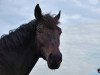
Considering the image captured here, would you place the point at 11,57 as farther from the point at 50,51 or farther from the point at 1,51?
the point at 50,51

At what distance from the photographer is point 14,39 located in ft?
38.6

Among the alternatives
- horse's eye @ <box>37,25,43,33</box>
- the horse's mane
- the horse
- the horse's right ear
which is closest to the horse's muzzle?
the horse

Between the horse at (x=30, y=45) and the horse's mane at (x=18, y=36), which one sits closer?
the horse at (x=30, y=45)

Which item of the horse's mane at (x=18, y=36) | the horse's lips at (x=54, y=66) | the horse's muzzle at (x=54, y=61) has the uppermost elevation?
the horse's mane at (x=18, y=36)

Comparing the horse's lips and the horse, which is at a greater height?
the horse

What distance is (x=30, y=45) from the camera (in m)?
11.9

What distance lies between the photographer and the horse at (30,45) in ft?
37.0

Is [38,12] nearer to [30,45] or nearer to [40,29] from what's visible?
[40,29]

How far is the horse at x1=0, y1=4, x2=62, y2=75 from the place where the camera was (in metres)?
11.3

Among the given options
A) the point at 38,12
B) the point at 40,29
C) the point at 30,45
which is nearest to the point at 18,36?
the point at 30,45

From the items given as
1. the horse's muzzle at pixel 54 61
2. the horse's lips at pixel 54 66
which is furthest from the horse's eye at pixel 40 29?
the horse's lips at pixel 54 66

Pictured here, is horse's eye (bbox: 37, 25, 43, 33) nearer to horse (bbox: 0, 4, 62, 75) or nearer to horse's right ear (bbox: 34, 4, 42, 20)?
horse (bbox: 0, 4, 62, 75)

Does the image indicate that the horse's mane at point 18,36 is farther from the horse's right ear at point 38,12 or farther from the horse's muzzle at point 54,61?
the horse's muzzle at point 54,61

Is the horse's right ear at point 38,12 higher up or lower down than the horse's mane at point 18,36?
higher up
